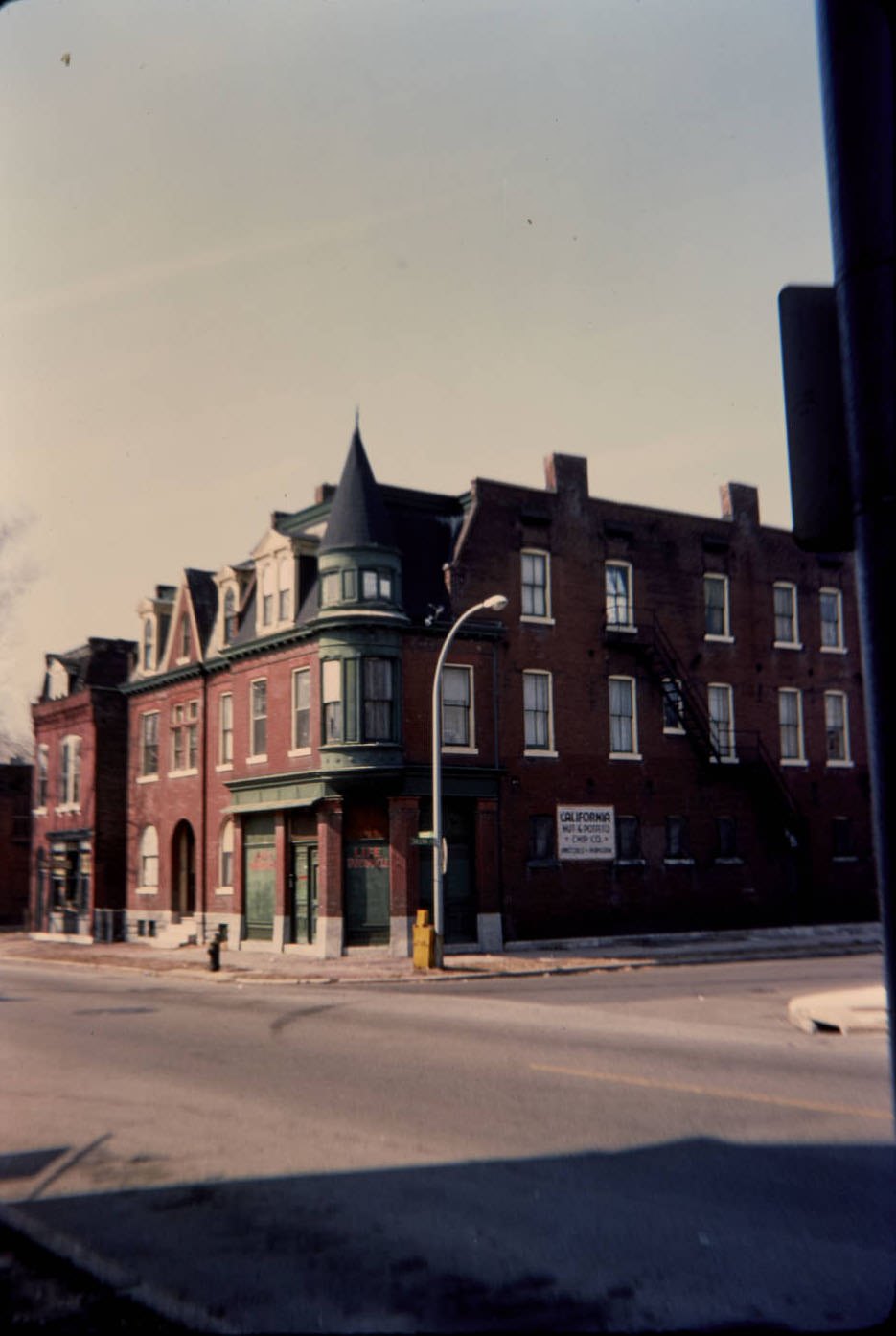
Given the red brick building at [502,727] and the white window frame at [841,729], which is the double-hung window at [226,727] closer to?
the red brick building at [502,727]

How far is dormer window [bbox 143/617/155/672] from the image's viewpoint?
43156 mm

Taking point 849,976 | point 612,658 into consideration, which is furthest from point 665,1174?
point 612,658

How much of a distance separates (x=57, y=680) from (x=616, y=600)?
2427 cm

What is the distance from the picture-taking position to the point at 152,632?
43250 mm

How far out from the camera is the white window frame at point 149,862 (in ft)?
136

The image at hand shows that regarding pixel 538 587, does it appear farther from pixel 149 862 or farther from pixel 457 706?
pixel 149 862

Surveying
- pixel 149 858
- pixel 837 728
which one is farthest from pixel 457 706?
pixel 837 728

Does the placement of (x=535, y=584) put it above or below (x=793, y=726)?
above

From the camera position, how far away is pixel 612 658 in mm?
36594

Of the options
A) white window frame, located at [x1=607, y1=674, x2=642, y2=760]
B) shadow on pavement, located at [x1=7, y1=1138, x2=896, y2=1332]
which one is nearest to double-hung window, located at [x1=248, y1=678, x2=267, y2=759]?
white window frame, located at [x1=607, y1=674, x2=642, y2=760]

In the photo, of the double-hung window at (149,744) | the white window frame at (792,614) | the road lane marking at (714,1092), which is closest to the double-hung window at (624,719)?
the white window frame at (792,614)

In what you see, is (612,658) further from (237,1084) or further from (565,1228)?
(565,1228)

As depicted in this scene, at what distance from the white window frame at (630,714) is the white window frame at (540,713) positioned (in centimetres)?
229

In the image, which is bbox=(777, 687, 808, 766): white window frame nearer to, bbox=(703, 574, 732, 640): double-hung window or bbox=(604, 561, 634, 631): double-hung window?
bbox=(703, 574, 732, 640): double-hung window
